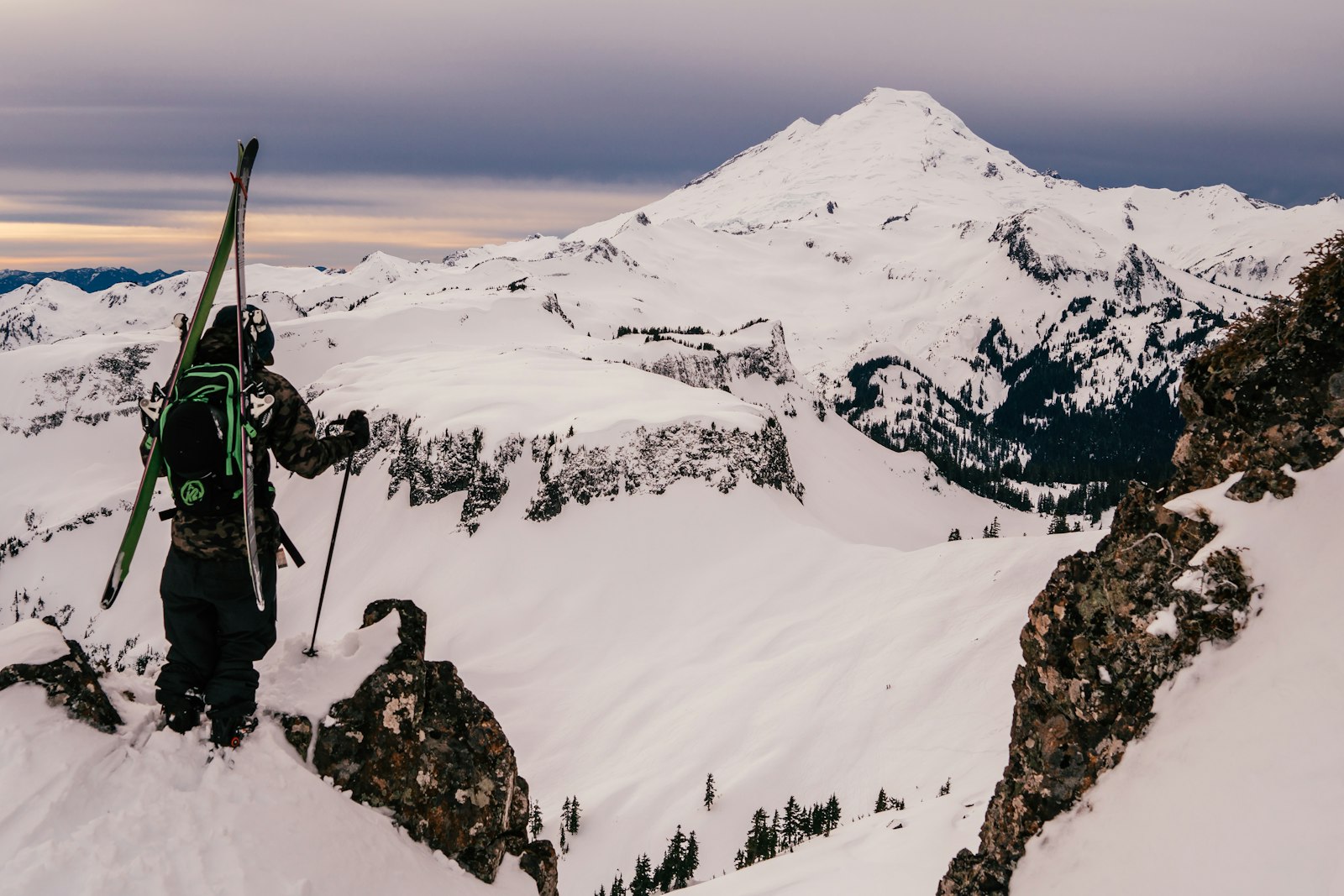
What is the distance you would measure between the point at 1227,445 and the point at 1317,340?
5.79ft

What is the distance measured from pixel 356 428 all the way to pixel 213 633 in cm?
288

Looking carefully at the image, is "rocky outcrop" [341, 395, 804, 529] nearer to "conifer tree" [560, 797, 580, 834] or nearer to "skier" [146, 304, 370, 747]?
"conifer tree" [560, 797, 580, 834]

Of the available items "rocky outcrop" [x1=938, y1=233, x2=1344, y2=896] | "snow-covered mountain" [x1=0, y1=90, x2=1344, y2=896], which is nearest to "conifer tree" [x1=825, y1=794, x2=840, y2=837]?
"snow-covered mountain" [x1=0, y1=90, x2=1344, y2=896]

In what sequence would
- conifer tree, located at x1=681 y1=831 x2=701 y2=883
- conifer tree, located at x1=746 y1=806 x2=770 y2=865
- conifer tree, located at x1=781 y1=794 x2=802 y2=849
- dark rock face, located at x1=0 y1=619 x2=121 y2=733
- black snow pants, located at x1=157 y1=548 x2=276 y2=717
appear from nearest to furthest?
dark rock face, located at x1=0 y1=619 x2=121 y2=733 < black snow pants, located at x1=157 y1=548 x2=276 y2=717 < conifer tree, located at x1=746 y1=806 x2=770 y2=865 < conifer tree, located at x1=781 y1=794 x2=802 y2=849 < conifer tree, located at x1=681 y1=831 x2=701 y2=883

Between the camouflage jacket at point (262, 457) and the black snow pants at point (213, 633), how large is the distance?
0.16m

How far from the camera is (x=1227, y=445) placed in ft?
36.9

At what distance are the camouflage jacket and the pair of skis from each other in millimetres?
133

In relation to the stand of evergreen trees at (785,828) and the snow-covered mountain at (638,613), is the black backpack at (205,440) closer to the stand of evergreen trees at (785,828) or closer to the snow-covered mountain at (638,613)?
the snow-covered mountain at (638,613)

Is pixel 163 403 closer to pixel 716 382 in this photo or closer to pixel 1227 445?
pixel 1227 445

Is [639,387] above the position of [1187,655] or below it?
below

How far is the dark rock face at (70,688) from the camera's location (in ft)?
25.7

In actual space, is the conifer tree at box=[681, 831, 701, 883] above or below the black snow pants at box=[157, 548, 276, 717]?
below

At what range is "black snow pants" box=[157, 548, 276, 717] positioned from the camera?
336 inches

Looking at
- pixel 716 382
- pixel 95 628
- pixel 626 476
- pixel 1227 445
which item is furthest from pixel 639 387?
pixel 1227 445
